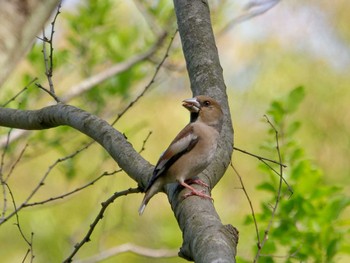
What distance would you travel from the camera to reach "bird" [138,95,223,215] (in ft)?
11.0

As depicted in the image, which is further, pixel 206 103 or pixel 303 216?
pixel 303 216

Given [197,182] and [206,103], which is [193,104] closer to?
[206,103]

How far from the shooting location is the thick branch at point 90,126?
316cm

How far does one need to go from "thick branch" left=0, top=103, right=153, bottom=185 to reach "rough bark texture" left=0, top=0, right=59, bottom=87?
43 centimetres

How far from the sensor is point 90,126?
3.29 m

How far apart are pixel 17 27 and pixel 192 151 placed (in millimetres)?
1099

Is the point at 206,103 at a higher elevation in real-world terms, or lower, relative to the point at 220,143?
higher

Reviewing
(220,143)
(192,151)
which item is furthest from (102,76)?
(220,143)

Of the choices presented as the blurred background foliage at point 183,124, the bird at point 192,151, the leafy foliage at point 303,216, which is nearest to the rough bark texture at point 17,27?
the bird at point 192,151

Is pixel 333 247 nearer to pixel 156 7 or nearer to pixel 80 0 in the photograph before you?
pixel 156 7

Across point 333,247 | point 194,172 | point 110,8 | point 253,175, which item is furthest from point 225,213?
point 194,172

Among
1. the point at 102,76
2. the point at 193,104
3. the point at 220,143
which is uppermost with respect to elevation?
the point at 102,76

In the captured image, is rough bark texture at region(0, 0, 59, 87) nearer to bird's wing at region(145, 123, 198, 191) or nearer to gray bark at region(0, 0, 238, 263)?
gray bark at region(0, 0, 238, 263)

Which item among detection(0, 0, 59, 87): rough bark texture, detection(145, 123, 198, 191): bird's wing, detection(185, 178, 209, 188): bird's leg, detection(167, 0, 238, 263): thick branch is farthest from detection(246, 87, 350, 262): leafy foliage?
detection(0, 0, 59, 87): rough bark texture
